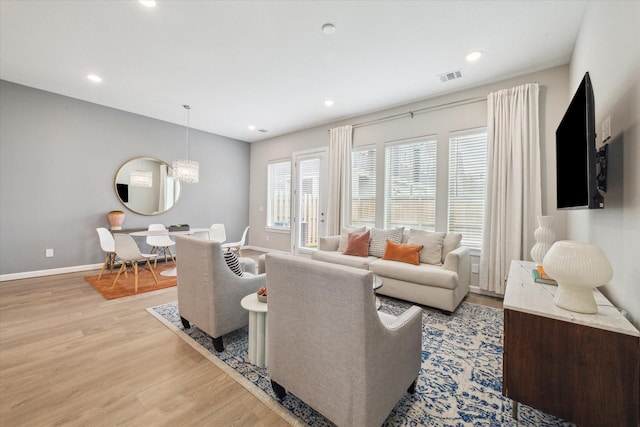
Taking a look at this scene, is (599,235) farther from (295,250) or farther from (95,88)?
(95,88)

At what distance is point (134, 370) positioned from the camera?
70.9 inches

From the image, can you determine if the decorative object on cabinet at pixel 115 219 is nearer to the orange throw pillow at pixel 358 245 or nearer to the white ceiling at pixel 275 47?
the white ceiling at pixel 275 47

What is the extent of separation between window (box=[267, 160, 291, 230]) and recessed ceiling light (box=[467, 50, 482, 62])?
3.95 m

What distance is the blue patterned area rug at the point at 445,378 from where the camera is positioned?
141 cm

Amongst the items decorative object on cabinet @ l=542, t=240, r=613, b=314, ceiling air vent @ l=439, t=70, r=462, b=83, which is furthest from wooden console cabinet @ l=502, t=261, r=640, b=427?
ceiling air vent @ l=439, t=70, r=462, b=83

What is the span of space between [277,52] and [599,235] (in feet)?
10.7

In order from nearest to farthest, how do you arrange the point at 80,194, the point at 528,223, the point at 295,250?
the point at 528,223
the point at 80,194
the point at 295,250

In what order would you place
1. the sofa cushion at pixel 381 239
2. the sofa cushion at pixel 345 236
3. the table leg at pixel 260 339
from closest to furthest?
the table leg at pixel 260 339 < the sofa cushion at pixel 381 239 < the sofa cushion at pixel 345 236

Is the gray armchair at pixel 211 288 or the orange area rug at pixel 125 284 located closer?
the gray armchair at pixel 211 288

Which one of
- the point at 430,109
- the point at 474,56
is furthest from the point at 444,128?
the point at 474,56

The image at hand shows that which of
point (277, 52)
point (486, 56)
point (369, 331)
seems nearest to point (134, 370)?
point (369, 331)

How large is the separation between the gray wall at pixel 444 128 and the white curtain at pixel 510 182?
0.13 m

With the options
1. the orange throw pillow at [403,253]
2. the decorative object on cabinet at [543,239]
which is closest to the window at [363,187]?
the orange throw pillow at [403,253]

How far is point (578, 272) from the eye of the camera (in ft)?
3.67
